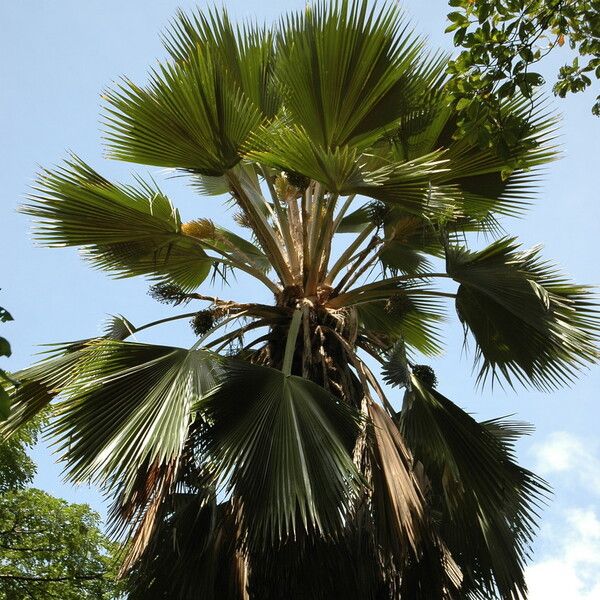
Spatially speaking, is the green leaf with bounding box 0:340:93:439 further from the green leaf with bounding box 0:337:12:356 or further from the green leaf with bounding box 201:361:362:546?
the green leaf with bounding box 0:337:12:356

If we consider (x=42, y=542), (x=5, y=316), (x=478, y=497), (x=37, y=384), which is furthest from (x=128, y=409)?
(x=42, y=542)

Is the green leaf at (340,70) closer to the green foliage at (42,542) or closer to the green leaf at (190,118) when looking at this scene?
the green leaf at (190,118)

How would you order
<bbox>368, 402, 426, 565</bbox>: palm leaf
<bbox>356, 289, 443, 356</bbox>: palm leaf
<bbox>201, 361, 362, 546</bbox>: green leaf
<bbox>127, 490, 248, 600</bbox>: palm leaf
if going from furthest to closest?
<bbox>356, 289, 443, 356</bbox>: palm leaf
<bbox>127, 490, 248, 600</bbox>: palm leaf
<bbox>368, 402, 426, 565</bbox>: palm leaf
<bbox>201, 361, 362, 546</bbox>: green leaf

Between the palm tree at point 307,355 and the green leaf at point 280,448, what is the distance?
0.01 metres

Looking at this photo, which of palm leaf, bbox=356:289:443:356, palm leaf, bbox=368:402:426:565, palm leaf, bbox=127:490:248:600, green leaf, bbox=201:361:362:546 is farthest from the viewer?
palm leaf, bbox=356:289:443:356

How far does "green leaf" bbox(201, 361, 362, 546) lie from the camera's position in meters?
4.61

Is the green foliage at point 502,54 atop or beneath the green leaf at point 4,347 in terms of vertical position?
atop

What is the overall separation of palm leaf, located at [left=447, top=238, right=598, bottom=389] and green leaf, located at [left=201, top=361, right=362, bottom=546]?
1487 millimetres

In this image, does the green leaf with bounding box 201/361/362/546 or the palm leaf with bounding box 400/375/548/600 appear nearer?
the green leaf with bounding box 201/361/362/546

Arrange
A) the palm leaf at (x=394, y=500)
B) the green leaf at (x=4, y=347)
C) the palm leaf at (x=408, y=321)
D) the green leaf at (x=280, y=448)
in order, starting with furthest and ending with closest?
the palm leaf at (x=408, y=321)
the palm leaf at (x=394, y=500)
the green leaf at (x=280, y=448)
the green leaf at (x=4, y=347)

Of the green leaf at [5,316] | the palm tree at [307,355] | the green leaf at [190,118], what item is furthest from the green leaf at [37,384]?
the green leaf at [5,316]

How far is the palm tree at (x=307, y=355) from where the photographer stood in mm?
4938

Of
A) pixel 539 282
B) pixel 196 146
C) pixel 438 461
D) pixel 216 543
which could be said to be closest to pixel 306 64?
pixel 196 146

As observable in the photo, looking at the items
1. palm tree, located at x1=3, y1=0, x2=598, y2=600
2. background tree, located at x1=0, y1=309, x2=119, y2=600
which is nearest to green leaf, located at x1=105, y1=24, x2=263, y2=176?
palm tree, located at x1=3, y1=0, x2=598, y2=600
